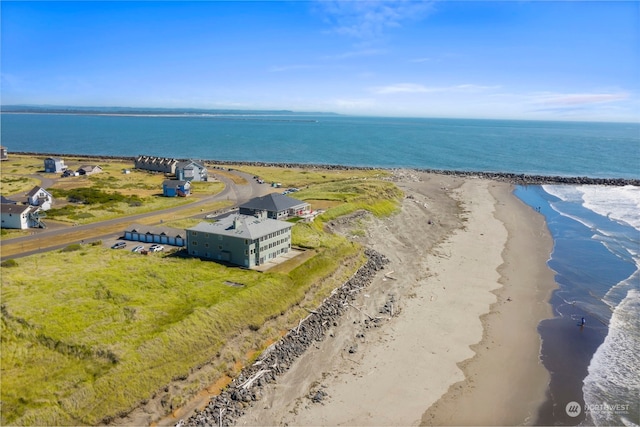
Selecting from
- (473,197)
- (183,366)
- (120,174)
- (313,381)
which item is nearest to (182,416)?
(183,366)

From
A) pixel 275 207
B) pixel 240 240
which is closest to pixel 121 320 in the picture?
pixel 240 240

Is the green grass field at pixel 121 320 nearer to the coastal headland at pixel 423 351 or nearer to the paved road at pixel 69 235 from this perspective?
the coastal headland at pixel 423 351

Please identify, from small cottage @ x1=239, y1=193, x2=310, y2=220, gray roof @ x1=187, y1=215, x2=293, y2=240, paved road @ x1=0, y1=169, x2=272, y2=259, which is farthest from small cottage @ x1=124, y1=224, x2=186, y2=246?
small cottage @ x1=239, y1=193, x2=310, y2=220

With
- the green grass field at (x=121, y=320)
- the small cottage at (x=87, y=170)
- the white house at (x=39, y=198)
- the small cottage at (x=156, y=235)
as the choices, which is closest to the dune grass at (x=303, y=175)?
the small cottage at (x=87, y=170)

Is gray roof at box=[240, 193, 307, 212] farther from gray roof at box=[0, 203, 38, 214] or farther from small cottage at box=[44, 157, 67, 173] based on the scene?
small cottage at box=[44, 157, 67, 173]

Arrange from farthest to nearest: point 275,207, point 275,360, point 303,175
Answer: point 303,175, point 275,207, point 275,360

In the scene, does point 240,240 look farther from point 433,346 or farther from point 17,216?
point 17,216

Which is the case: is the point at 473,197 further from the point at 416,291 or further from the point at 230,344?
the point at 230,344
